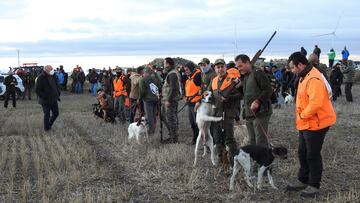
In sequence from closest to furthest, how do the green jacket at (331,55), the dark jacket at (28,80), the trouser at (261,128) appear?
1. the trouser at (261,128)
2. the dark jacket at (28,80)
3. the green jacket at (331,55)

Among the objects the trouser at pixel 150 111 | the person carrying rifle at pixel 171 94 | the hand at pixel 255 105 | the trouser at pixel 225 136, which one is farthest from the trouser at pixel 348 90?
the hand at pixel 255 105

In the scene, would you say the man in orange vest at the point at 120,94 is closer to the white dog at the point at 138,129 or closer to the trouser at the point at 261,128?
the white dog at the point at 138,129

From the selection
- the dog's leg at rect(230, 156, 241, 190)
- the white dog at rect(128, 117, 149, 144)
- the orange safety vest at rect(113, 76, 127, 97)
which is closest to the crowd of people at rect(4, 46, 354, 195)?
the white dog at rect(128, 117, 149, 144)

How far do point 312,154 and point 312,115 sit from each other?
21.9 inches

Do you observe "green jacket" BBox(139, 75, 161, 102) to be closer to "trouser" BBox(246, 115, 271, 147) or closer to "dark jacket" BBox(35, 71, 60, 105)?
"dark jacket" BBox(35, 71, 60, 105)

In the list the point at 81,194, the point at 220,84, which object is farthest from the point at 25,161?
the point at 220,84

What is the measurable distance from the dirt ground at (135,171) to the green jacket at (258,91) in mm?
1151

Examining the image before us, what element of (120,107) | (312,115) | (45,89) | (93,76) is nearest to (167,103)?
(120,107)

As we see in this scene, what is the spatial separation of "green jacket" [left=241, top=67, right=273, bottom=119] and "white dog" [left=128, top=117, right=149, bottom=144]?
4.53m

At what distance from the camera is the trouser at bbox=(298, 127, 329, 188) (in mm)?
5828

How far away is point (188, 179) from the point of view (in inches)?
278

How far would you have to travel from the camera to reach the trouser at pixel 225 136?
24.1ft

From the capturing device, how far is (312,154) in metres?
5.90

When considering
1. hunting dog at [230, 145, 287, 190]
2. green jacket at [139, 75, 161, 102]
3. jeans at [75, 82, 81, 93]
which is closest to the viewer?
hunting dog at [230, 145, 287, 190]
